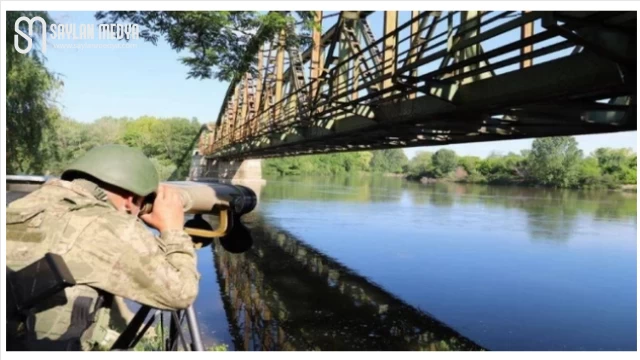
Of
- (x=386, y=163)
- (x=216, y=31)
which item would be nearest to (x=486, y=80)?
(x=216, y=31)

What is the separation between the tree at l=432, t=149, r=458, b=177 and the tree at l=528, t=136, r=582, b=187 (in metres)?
17.0

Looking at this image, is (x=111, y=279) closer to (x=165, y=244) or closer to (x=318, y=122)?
(x=165, y=244)

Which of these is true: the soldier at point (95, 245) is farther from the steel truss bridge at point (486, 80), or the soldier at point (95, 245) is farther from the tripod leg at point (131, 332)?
the steel truss bridge at point (486, 80)

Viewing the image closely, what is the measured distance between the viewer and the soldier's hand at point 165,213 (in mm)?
2070

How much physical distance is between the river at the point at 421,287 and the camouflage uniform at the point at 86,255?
21.2 ft

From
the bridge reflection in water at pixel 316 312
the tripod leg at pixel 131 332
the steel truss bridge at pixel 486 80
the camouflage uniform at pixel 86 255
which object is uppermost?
the steel truss bridge at pixel 486 80

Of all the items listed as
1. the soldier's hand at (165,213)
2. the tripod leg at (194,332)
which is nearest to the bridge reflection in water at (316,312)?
the tripod leg at (194,332)

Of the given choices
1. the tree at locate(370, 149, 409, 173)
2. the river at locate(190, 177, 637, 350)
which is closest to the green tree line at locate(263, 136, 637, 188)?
the river at locate(190, 177, 637, 350)

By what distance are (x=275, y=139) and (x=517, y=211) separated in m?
17.0

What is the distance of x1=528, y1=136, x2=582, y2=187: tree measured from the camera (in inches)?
2018

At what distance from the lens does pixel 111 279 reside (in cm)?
184

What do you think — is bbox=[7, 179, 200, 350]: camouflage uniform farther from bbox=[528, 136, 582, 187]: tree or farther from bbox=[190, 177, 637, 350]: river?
bbox=[528, 136, 582, 187]: tree

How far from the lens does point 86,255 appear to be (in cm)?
183
